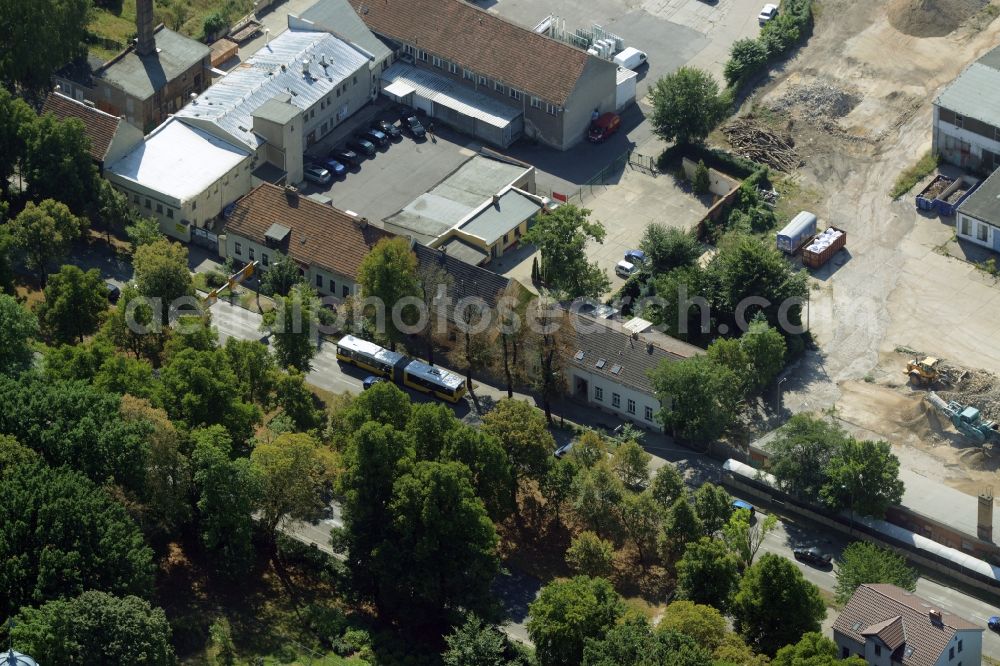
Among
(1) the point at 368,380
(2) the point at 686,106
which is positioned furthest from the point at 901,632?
(2) the point at 686,106

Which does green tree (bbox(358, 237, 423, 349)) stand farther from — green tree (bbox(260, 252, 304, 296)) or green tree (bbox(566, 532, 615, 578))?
green tree (bbox(566, 532, 615, 578))

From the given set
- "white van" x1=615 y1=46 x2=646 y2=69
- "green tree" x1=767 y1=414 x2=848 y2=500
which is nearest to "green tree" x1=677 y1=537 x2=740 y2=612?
"green tree" x1=767 y1=414 x2=848 y2=500

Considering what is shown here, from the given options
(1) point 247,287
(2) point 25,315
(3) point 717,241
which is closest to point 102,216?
(1) point 247,287

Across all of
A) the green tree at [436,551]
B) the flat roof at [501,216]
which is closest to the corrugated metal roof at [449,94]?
the flat roof at [501,216]

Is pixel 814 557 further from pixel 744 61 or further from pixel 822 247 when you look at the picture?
pixel 744 61

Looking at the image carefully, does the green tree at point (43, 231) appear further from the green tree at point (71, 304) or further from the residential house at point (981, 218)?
the residential house at point (981, 218)
